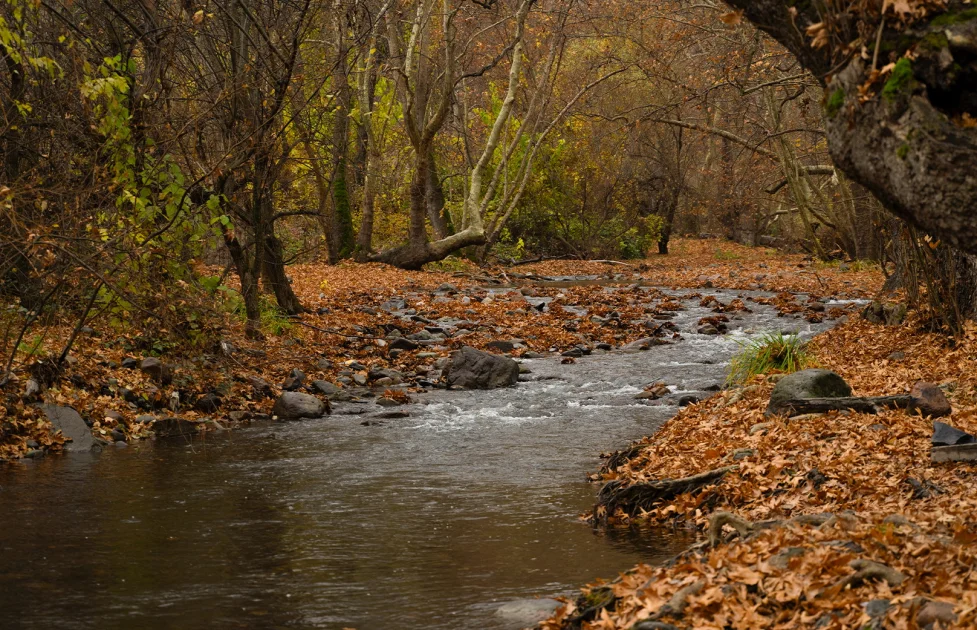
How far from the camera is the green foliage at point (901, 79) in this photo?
146 inches

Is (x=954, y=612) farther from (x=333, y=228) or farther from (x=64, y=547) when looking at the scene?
(x=333, y=228)

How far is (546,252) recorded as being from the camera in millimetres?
33500

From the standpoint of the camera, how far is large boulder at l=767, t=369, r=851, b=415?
8.24 m

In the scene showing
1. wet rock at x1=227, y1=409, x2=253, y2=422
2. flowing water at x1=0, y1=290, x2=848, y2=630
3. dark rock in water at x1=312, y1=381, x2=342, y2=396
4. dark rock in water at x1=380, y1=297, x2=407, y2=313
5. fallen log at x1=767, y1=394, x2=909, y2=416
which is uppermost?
dark rock in water at x1=380, y1=297, x2=407, y2=313

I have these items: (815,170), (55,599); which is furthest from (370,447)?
(815,170)

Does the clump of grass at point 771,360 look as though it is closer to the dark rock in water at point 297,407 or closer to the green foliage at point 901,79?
the dark rock in water at point 297,407

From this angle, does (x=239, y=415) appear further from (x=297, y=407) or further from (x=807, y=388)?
(x=807, y=388)

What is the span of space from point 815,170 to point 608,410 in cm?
1850

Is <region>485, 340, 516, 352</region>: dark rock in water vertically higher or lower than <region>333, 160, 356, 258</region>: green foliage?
lower

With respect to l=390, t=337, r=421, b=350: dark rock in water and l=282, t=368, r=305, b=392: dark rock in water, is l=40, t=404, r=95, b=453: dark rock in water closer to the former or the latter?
l=282, t=368, r=305, b=392: dark rock in water

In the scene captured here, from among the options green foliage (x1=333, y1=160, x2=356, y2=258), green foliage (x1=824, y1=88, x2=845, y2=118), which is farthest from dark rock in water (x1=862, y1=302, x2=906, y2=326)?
green foliage (x1=333, y1=160, x2=356, y2=258)

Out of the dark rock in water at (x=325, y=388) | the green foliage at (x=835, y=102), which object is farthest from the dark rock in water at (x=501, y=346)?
the green foliage at (x=835, y=102)

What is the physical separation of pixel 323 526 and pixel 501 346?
8.77 meters

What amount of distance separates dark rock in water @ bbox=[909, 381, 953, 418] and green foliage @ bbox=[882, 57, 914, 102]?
4.47m
